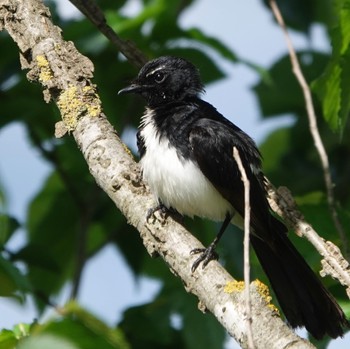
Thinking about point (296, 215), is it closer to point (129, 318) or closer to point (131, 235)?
point (129, 318)

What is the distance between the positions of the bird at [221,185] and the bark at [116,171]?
53cm

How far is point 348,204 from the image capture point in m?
6.98

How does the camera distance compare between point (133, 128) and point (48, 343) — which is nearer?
point (48, 343)

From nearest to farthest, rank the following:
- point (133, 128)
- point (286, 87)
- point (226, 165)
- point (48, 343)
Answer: point (48, 343)
point (226, 165)
point (133, 128)
point (286, 87)

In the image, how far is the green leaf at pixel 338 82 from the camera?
4129mm

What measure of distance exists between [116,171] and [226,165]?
39.0 inches

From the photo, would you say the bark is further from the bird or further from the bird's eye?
the bird's eye

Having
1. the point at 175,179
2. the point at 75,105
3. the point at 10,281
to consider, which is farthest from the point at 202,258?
the point at 175,179

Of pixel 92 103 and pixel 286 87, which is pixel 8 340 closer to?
pixel 92 103

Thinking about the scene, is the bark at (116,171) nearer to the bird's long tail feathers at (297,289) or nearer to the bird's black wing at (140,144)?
the bird's black wing at (140,144)

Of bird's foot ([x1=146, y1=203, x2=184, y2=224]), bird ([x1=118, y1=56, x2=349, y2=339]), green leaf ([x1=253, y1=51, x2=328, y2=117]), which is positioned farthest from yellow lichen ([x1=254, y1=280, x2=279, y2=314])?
green leaf ([x1=253, y1=51, x2=328, y2=117])

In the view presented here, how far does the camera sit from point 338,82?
14.4 feet

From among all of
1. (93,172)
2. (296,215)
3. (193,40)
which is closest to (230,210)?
(296,215)

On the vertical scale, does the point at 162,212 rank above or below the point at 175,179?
below
